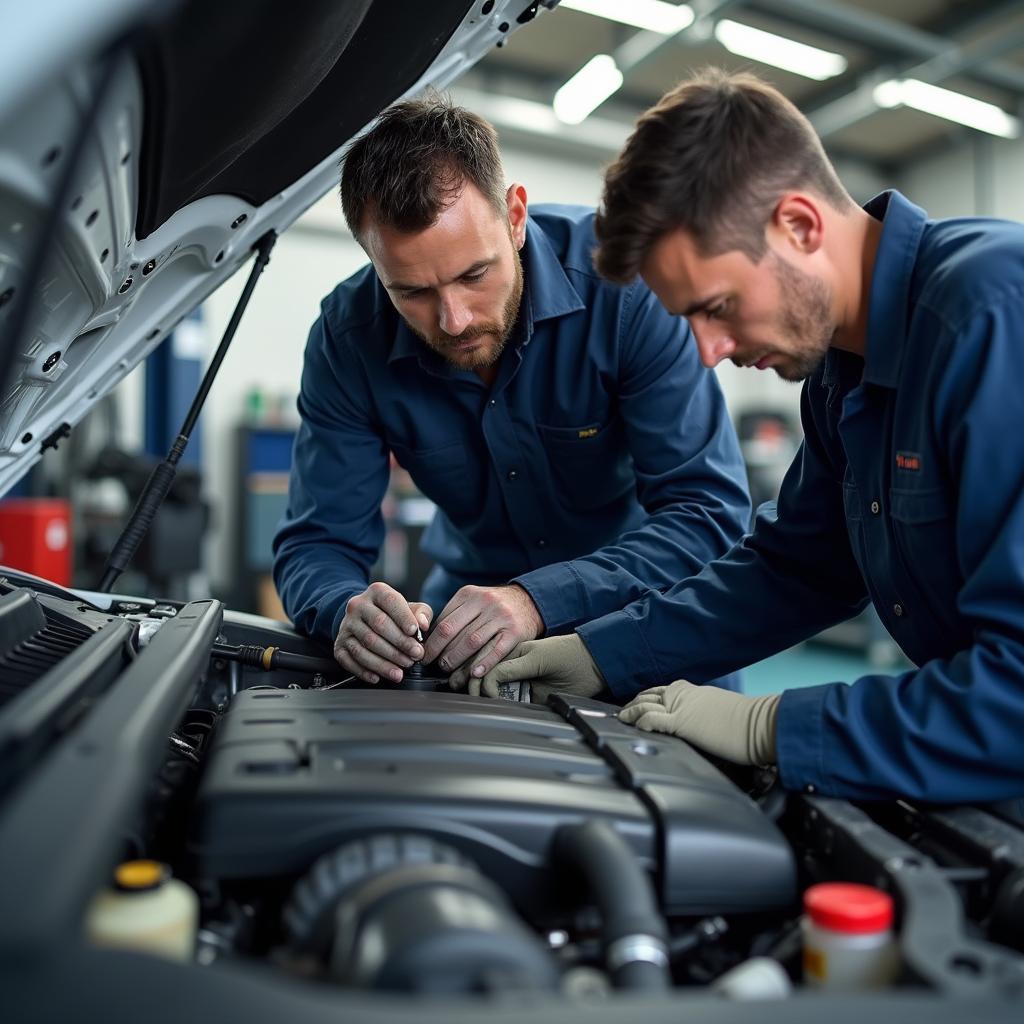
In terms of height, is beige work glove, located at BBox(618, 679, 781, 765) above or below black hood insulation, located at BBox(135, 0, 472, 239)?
below

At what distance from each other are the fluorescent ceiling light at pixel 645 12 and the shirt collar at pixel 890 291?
4.20 metres

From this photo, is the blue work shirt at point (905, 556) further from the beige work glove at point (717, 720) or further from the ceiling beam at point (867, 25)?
the ceiling beam at point (867, 25)

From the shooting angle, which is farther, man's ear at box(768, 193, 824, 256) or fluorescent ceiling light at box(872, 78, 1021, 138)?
fluorescent ceiling light at box(872, 78, 1021, 138)

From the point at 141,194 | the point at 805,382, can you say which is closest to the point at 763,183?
the point at 805,382

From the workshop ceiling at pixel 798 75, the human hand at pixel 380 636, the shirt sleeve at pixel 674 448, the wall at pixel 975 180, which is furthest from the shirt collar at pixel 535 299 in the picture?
the wall at pixel 975 180

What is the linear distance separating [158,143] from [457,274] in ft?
1.64

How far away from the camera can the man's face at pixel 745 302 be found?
0.99 meters

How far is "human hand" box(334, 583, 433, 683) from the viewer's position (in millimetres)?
1279

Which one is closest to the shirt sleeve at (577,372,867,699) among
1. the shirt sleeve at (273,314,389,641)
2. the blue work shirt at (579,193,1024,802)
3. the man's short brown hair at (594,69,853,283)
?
the blue work shirt at (579,193,1024,802)

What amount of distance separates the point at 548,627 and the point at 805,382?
482 mm

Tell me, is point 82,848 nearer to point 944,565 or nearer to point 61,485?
point 944,565

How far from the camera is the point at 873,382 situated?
1047 millimetres

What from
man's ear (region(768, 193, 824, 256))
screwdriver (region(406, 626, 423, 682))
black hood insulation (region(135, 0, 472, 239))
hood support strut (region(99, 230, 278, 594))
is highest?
black hood insulation (region(135, 0, 472, 239))

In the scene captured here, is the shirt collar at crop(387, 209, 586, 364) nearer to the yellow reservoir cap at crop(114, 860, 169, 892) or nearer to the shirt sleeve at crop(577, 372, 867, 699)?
the shirt sleeve at crop(577, 372, 867, 699)
